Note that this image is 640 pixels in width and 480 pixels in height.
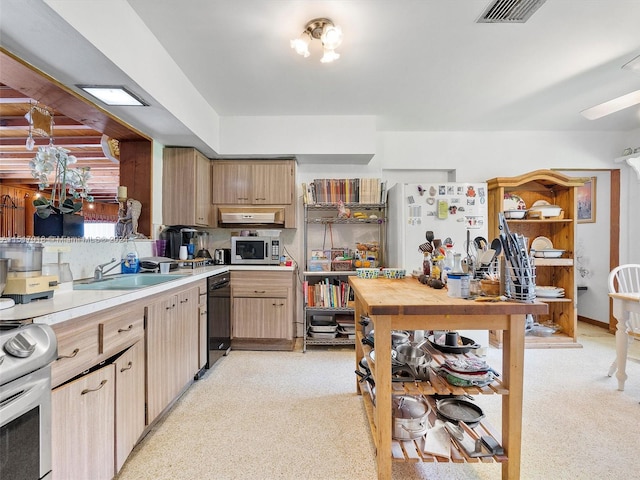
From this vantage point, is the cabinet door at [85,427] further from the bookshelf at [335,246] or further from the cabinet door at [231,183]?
the cabinet door at [231,183]

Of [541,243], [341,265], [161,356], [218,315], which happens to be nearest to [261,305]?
[218,315]

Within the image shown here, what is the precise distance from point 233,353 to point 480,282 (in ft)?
8.64

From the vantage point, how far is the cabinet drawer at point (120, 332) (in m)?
1.41

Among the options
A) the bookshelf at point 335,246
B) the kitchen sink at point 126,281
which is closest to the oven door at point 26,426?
the kitchen sink at point 126,281

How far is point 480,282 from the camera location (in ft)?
5.40

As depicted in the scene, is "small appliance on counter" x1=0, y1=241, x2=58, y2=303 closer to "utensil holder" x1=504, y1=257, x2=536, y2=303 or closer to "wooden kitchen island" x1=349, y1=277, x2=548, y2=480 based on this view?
"wooden kitchen island" x1=349, y1=277, x2=548, y2=480

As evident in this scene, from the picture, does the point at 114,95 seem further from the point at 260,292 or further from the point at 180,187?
the point at 260,292

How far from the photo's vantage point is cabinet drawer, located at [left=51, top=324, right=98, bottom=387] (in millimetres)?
1149

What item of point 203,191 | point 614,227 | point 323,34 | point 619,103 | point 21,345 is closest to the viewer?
point 21,345

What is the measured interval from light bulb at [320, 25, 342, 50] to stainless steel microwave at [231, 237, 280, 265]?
2.07 metres

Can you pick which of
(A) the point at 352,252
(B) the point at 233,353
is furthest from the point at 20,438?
(A) the point at 352,252

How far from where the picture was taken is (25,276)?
1348 mm

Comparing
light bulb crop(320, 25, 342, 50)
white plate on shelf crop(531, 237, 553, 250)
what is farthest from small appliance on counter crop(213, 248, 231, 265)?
white plate on shelf crop(531, 237, 553, 250)

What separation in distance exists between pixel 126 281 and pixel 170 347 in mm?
627
